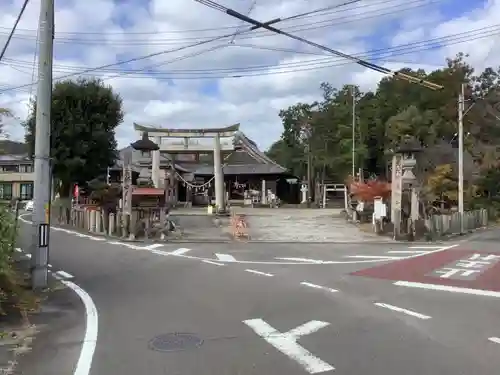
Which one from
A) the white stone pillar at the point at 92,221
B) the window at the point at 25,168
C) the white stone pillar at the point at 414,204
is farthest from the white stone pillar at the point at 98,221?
the window at the point at 25,168

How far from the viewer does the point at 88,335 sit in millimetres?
6797

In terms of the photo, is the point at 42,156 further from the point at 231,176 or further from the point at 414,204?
the point at 231,176

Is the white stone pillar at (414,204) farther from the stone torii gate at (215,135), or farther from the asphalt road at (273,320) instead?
the stone torii gate at (215,135)

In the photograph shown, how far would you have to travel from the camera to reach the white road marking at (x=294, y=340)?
5.31 m

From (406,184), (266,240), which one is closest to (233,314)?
(266,240)

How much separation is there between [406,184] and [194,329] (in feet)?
60.9

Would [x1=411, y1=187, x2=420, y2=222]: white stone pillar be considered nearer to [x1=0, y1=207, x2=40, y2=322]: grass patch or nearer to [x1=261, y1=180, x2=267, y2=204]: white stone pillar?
[x1=0, y1=207, x2=40, y2=322]: grass patch

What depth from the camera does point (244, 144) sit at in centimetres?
4844

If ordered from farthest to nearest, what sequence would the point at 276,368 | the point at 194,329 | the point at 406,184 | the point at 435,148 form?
the point at 435,148 → the point at 406,184 → the point at 194,329 → the point at 276,368

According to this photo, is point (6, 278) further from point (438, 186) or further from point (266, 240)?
point (438, 186)

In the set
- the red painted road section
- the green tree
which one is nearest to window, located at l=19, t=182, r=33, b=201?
the green tree

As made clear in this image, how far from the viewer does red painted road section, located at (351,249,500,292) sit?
10805 millimetres

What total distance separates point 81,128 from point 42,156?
21.2 m

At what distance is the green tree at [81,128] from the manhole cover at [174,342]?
2563 cm
